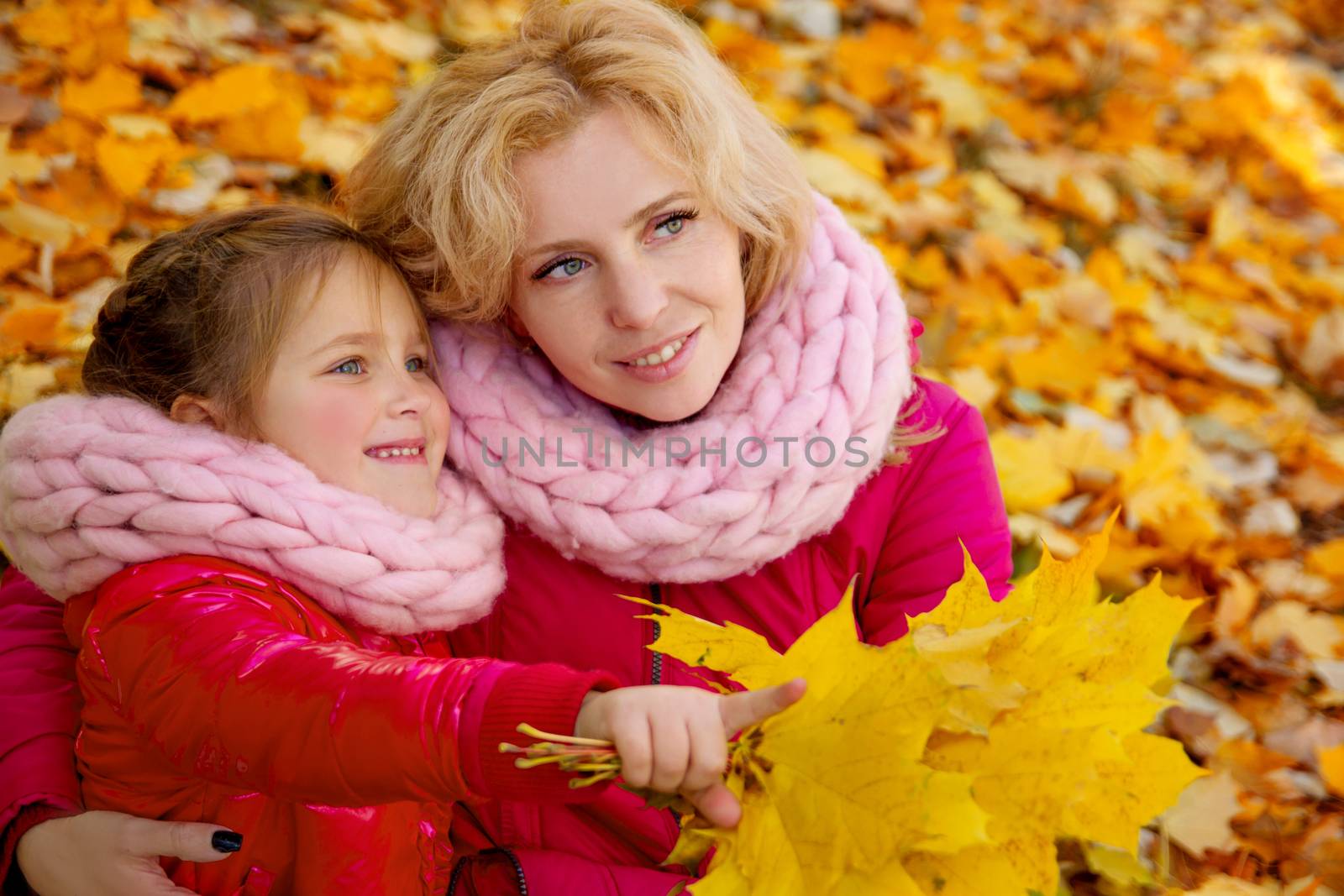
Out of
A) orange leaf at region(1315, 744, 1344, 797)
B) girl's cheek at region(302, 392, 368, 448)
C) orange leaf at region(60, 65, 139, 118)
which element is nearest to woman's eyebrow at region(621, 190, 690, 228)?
girl's cheek at region(302, 392, 368, 448)

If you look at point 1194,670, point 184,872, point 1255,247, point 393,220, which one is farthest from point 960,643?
point 1255,247

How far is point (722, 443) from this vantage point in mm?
1473

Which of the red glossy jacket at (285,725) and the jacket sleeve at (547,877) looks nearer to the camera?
the red glossy jacket at (285,725)

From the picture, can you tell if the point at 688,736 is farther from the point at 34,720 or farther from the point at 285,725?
the point at 34,720

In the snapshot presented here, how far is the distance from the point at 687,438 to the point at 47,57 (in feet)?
5.76

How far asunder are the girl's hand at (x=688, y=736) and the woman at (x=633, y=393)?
22.2 inches

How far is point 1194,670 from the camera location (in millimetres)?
2053

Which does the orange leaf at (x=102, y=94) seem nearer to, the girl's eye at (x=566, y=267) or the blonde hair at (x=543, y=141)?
the blonde hair at (x=543, y=141)

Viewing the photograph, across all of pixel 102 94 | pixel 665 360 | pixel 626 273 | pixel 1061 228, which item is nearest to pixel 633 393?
pixel 665 360

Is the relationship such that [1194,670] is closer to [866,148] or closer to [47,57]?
[866,148]

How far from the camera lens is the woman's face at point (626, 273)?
1407 mm

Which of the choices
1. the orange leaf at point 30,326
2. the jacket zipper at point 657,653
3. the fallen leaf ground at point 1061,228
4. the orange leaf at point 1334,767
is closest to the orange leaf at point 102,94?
the fallen leaf ground at point 1061,228

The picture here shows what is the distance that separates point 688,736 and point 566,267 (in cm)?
76

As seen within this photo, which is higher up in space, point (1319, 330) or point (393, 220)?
point (393, 220)
